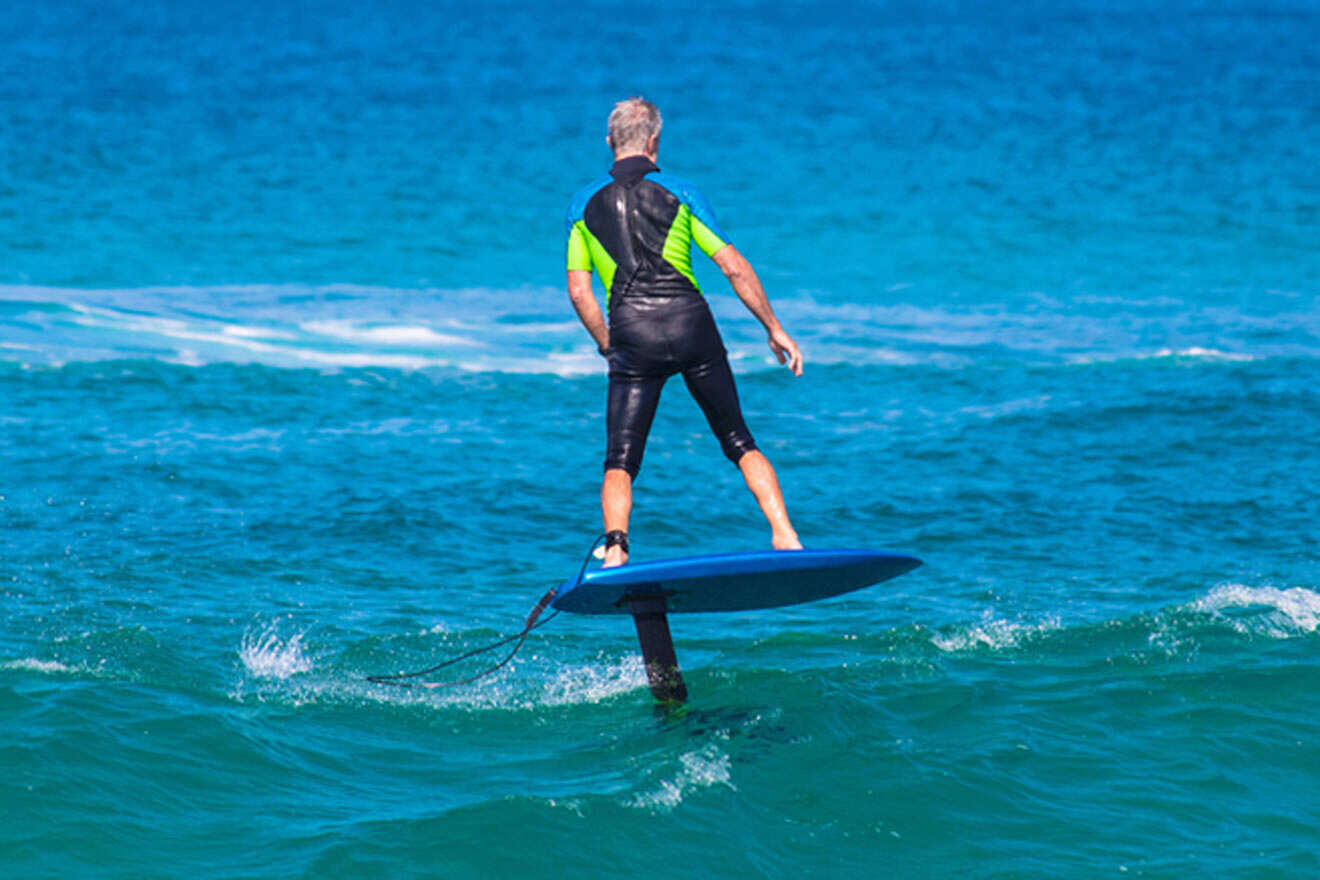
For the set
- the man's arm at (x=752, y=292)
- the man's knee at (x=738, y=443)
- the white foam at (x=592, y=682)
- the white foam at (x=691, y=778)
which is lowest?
the white foam at (x=691, y=778)

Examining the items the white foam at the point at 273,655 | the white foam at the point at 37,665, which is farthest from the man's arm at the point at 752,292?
the white foam at the point at 37,665

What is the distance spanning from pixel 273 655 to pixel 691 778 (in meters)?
3.65

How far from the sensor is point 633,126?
26.6ft

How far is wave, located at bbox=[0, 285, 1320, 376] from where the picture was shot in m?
25.3

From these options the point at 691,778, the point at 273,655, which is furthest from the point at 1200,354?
the point at 691,778

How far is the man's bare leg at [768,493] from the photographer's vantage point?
8078 mm

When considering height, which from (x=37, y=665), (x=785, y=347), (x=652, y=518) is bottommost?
(x=37, y=665)

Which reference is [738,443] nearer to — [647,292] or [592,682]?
[647,292]

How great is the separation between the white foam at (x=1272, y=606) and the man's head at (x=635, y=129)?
19.3 ft

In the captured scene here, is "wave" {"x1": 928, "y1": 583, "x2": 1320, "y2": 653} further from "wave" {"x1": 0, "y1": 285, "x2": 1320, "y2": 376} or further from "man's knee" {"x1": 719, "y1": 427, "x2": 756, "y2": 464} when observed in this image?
"wave" {"x1": 0, "y1": 285, "x2": 1320, "y2": 376}

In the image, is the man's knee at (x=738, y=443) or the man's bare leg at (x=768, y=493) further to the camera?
the man's knee at (x=738, y=443)

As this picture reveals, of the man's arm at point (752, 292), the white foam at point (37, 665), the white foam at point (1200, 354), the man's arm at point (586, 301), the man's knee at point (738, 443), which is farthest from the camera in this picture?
the white foam at point (1200, 354)

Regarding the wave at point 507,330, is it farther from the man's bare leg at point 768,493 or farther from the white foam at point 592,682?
the man's bare leg at point 768,493

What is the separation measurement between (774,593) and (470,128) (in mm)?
48079
